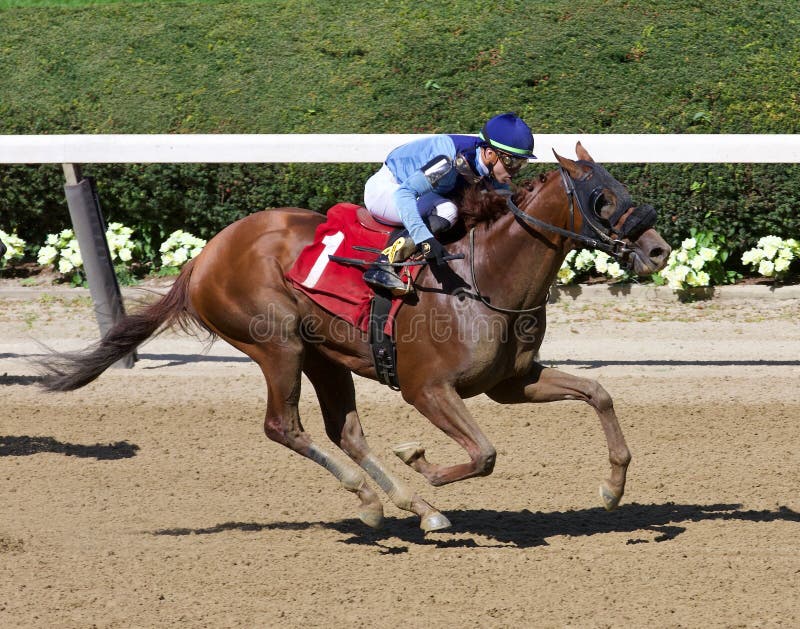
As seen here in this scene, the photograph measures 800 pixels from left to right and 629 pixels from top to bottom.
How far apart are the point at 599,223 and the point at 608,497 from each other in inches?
45.9

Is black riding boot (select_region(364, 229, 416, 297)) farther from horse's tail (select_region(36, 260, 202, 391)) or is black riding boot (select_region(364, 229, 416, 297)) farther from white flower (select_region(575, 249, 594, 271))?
white flower (select_region(575, 249, 594, 271))

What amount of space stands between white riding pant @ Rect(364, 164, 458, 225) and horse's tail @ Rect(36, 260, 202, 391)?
1053 mm

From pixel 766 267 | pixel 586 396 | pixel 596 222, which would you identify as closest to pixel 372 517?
pixel 586 396

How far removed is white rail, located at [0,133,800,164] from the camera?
22.0 feet

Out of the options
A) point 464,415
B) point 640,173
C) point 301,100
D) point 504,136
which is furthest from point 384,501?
point 301,100

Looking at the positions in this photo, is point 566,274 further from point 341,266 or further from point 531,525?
point 341,266

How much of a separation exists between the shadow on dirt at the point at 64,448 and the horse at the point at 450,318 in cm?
123

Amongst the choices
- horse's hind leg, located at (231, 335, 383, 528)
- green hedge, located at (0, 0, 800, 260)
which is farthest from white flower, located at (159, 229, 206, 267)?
horse's hind leg, located at (231, 335, 383, 528)

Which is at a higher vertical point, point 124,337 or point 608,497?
point 124,337

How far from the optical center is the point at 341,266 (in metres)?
4.74

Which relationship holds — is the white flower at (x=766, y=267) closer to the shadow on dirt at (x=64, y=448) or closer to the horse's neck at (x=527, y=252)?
the horse's neck at (x=527, y=252)

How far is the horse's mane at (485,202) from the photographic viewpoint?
4.45 meters

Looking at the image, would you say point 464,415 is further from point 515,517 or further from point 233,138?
point 233,138

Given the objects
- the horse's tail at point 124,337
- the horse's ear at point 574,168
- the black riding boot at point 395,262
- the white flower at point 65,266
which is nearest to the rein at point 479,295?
the black riding boot at point 395,262
